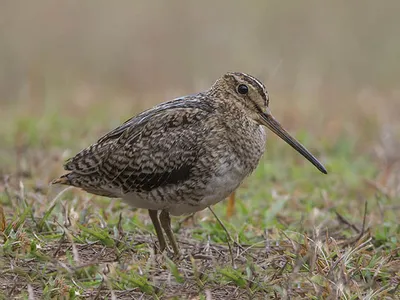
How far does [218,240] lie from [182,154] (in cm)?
86

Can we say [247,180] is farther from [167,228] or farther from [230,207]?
[167,228]

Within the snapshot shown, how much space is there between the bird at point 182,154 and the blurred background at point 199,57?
12.1 feet

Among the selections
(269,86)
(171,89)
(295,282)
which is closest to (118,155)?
(295,282)

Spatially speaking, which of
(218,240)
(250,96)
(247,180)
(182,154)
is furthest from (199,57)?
(182,154)

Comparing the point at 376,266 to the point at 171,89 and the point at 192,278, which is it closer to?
the point at 192,278

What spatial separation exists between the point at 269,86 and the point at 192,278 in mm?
7026

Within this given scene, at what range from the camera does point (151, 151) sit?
531cm

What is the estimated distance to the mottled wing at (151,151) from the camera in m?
5.23

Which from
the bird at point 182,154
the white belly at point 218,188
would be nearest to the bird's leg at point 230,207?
the bird at point 182,154

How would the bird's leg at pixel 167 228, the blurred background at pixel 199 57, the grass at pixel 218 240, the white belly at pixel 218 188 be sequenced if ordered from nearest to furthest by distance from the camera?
the grass at pixel 218 240, the white belly at pixel 218 188, the bird's leg at pixel 167 228, the blurred background at pixel 199 57

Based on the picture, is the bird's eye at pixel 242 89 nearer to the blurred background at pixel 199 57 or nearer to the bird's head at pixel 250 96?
the bird's head at pixel 250 96

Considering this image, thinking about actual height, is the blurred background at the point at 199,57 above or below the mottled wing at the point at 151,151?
below

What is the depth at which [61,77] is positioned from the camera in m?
11.6

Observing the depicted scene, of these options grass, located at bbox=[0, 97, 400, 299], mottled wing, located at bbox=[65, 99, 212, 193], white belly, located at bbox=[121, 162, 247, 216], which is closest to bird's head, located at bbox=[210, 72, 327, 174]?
mottled wing, located at bbox=[65, 99, 212, 193]
